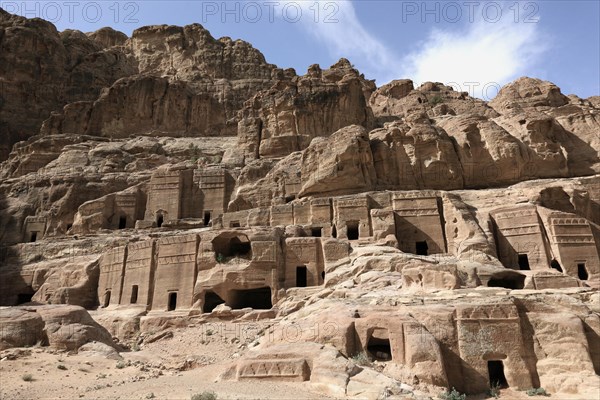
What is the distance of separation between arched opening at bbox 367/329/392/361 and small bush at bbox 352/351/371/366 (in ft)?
1.67

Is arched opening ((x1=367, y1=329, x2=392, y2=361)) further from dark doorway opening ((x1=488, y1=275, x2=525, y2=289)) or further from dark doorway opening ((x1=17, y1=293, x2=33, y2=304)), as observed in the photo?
dark doorway opening ((x1=17, y1=293, x2=33, y2=304))

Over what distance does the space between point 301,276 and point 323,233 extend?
3813 millimetres

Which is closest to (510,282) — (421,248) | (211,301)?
(421,248)

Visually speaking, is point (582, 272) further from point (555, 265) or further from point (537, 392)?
point (537, 392)

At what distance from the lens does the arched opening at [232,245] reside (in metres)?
30.3

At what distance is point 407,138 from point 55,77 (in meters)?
53.4

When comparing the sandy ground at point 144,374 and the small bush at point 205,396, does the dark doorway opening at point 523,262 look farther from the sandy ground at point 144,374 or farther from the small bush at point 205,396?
the small bush at point 205,396

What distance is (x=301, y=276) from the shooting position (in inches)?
1157

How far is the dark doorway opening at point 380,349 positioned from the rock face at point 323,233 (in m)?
0.07

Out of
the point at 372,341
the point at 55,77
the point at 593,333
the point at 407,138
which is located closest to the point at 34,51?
the point at 55,77

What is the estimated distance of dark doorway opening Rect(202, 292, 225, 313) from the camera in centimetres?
2995

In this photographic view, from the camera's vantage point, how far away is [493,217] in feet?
101

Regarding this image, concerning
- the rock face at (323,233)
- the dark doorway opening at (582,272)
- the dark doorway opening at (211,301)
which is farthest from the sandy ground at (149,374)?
the dark doorway opening at (582,272)

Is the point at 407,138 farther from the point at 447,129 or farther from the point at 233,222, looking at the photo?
the point at 233,222
